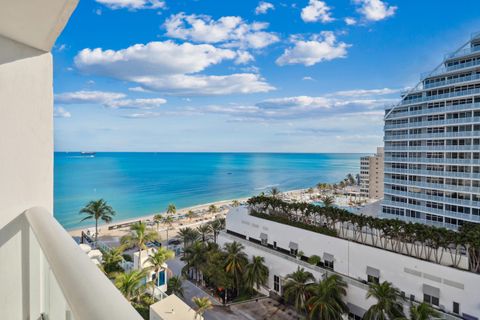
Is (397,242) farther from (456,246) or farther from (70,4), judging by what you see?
(70,4)

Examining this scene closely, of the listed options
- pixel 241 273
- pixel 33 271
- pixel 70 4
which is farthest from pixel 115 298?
pixel 241 273

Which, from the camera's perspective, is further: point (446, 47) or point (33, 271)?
point (446, 47)

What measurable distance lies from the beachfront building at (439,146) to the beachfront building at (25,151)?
2614 centimetres

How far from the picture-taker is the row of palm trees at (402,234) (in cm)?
1084

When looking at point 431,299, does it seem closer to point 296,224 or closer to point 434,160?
point 296,224

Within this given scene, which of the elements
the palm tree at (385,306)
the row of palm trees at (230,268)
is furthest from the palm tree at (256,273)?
the palm tree at (385,306)

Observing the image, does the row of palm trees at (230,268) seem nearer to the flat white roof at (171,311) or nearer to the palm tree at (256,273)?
the palm tree at (256,273)

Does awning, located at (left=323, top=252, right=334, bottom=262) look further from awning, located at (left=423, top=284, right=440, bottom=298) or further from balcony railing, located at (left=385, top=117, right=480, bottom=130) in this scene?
balcony railing, located at (left=385, top=117, right=480, bottom=130)

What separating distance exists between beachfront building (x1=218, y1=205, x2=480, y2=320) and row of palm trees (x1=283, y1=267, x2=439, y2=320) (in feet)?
1.81

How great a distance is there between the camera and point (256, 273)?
49.9 ft

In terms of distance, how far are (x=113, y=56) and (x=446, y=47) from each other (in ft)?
129

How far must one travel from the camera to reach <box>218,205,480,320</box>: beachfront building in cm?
1034

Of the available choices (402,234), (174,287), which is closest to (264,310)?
(174,287)

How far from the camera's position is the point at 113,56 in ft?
121
